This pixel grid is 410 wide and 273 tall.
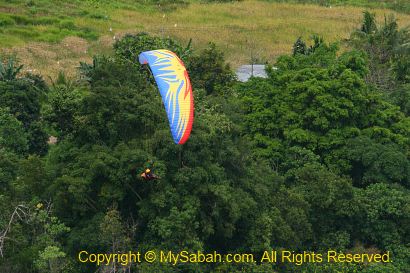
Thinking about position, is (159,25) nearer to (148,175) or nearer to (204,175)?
(204,175)

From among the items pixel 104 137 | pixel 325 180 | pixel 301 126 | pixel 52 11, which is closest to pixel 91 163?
pixel 104 137

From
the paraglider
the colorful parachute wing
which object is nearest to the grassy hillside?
the colorful parachute wing

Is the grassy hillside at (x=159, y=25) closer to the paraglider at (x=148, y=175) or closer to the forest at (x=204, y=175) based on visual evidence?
the forest at (x=204, y=175)

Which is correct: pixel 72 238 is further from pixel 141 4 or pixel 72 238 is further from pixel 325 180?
pixel 141 4

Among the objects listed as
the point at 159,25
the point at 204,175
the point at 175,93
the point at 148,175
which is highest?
the point at 175,93

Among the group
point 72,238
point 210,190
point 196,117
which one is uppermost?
point 196,117

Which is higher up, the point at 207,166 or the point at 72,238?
the point at 207,166

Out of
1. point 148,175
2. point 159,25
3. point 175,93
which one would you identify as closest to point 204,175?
point 148,175
